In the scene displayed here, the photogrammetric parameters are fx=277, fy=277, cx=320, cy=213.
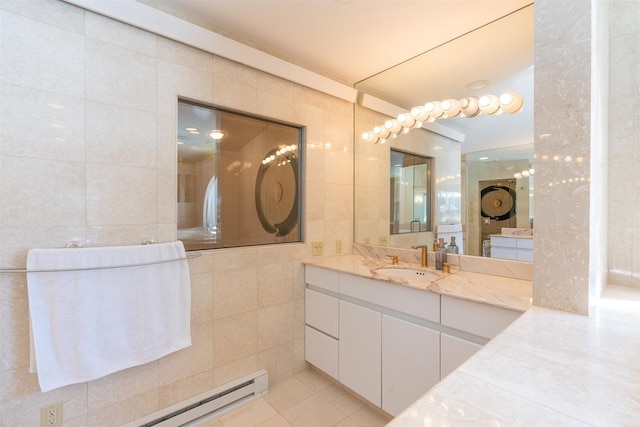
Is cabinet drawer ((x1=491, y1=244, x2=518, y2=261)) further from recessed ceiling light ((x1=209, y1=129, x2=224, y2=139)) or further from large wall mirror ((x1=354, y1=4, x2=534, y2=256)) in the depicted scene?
recessed ceiling light ((x1=209, y1=129, x2=224, y2=139))

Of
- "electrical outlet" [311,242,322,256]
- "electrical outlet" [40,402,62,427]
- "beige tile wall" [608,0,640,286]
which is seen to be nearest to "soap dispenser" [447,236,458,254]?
"beige tile wall" [608,0,640,286]

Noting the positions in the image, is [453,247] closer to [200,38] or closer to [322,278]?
[322,278]

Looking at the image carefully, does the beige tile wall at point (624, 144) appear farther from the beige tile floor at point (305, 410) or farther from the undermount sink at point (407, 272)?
the beige tile floor at point (305, 410)

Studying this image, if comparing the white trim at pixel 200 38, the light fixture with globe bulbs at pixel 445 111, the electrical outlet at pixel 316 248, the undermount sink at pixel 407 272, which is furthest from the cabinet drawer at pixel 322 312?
the white trim at pixel 200 38

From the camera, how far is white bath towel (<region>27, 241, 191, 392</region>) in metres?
1.23

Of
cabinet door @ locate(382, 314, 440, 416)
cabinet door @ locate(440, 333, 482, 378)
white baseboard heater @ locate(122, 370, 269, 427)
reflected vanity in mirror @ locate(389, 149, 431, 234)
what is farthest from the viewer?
reflected vanity in mirror @ locate(389, 149, 431, 234)

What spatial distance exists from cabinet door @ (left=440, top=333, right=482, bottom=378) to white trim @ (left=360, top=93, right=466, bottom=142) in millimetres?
1322

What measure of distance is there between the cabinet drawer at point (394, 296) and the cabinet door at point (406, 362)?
80mm

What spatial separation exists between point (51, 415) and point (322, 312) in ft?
4.94

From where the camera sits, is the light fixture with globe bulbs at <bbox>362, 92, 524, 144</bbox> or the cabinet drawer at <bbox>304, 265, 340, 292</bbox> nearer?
the light fixture with globe bulbs at <bbox>362, 92, 524, 144</bbox>

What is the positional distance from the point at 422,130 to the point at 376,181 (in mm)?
573

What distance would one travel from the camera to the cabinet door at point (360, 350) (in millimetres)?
1670

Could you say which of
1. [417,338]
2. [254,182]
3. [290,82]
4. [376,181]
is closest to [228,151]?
[254,182]

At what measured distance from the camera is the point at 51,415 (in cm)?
131
